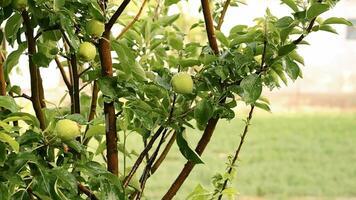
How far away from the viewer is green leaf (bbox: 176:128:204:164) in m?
0.62

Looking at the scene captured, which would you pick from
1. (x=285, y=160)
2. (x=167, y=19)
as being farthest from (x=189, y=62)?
(x=285, y=160)

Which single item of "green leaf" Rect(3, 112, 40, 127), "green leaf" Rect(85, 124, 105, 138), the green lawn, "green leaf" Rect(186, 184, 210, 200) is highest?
the green lawn

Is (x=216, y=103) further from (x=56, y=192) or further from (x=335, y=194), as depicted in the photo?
(x=335, y=194)

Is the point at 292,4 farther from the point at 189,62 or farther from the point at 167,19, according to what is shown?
the point at 167,19

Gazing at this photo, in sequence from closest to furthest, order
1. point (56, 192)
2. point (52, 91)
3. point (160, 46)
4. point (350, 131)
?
1. point (56, 192)
2. point (160, 46)
3. point (52, 91)
4. point (350, 131)

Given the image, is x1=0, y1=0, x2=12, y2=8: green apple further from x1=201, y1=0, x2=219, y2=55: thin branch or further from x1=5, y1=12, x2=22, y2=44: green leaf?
x1=201, y1=0, x2=219, y2=55: thin branch

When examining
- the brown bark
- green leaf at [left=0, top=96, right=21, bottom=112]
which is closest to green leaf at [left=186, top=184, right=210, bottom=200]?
the brown bark

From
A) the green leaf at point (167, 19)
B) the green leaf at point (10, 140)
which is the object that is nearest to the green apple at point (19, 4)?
the green leaf at point (10, 140)

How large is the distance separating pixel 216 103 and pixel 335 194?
3131 mm

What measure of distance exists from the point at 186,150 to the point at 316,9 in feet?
0.59

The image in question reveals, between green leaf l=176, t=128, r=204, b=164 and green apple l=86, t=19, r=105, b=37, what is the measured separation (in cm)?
13

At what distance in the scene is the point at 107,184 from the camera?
585mm

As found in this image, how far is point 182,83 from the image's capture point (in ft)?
1.98

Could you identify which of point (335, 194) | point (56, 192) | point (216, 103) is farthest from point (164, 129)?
point (335, 194)
